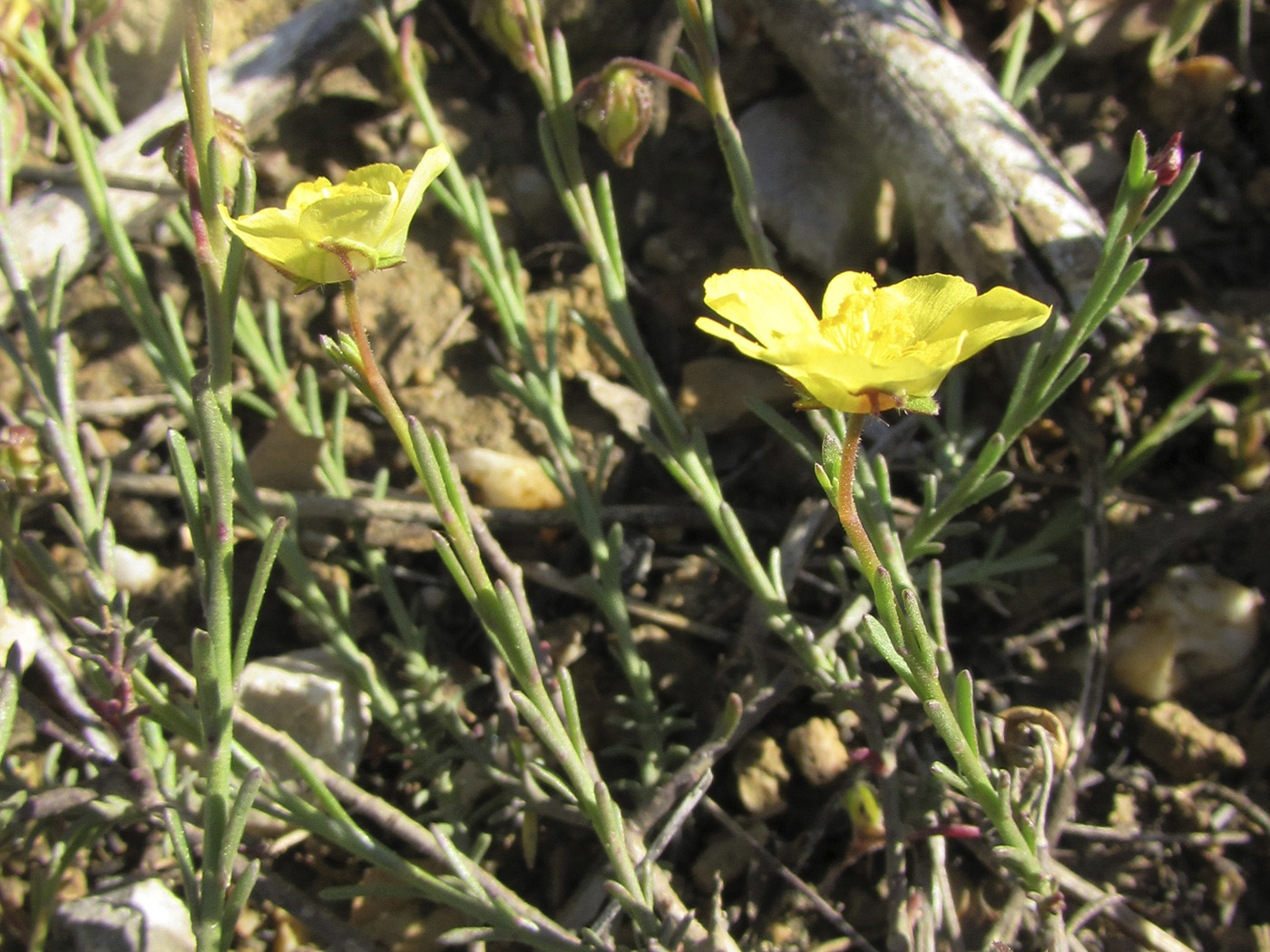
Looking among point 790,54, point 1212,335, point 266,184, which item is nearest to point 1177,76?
point 1212,335

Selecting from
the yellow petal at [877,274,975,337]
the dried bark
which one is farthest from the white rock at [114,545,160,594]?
the dried bark

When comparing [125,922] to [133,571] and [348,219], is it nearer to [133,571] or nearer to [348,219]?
[133,571]

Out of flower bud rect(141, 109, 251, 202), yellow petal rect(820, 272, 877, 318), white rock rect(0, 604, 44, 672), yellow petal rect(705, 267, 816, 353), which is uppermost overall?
flower bud rect(141, 109, 251, 202)

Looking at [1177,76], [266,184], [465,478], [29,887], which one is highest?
[1177,76]

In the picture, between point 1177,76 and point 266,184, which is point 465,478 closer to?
point 266,184

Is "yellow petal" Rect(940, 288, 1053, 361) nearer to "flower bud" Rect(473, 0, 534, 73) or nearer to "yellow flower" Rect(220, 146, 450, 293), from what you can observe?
"yellow flower" Rect(220, 146, 450, 293)

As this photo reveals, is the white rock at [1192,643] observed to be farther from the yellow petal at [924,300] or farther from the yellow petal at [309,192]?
the yellow petal at [309,192]
